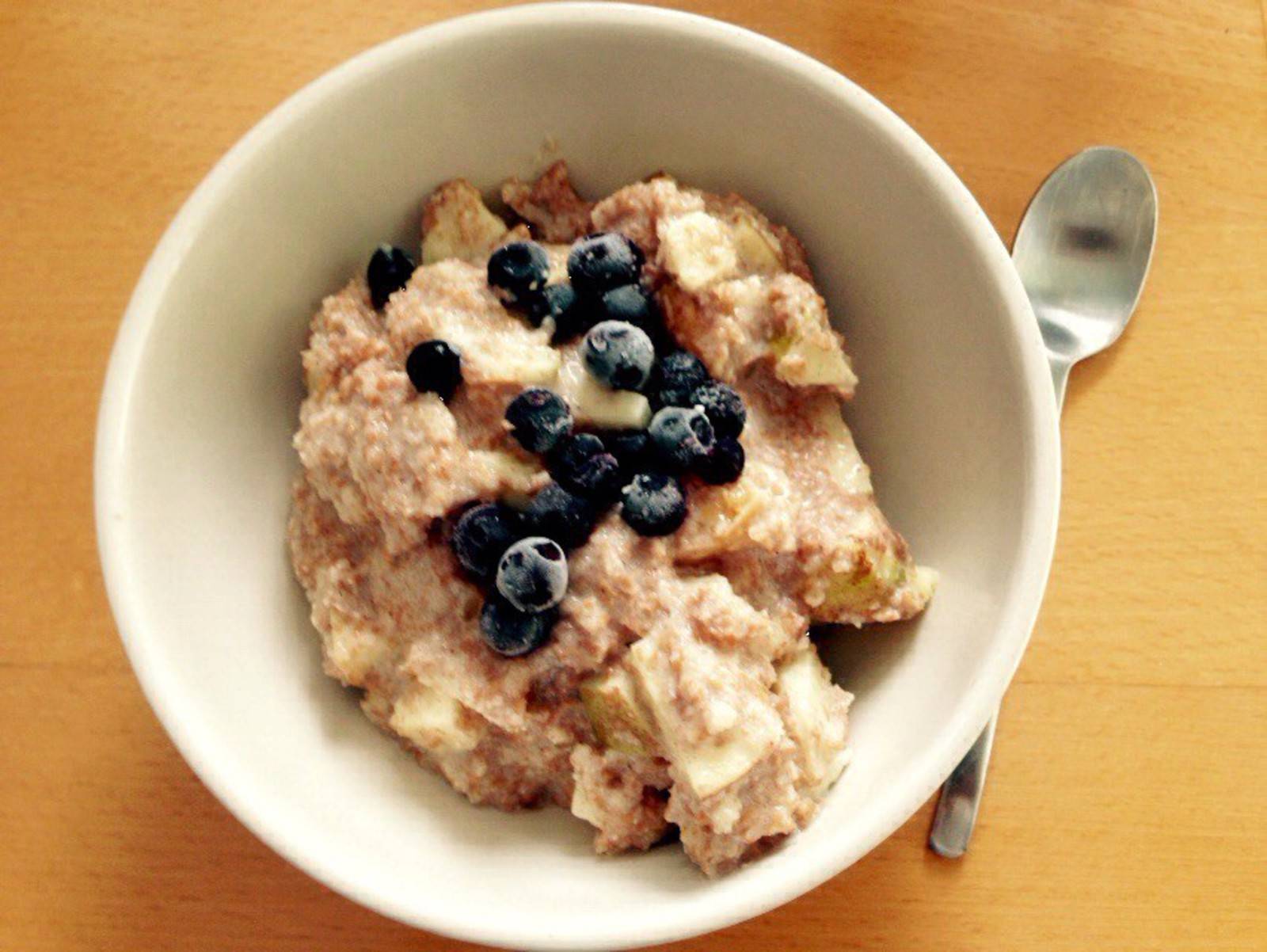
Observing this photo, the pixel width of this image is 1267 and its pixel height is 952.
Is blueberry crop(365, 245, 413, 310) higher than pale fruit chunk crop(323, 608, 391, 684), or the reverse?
blueberry crop(365, 245, 413, 310)

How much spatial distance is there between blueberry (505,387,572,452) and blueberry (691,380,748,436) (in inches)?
5.3

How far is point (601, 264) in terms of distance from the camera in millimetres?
1116

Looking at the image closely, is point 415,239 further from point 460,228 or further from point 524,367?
point 524,367

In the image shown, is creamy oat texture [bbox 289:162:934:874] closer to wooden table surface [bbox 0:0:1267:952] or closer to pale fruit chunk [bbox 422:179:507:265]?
pale fruit chunk [bbox 422:179:507:265]

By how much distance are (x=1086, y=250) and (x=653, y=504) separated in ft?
2.54

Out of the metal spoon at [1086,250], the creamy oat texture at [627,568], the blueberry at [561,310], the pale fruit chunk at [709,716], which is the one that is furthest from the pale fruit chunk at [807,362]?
the metal spoon at [1086,250]

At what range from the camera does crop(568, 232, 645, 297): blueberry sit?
1.12 metres

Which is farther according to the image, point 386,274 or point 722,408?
point 386,274

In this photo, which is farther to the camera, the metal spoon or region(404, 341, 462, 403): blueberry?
the metal spoon

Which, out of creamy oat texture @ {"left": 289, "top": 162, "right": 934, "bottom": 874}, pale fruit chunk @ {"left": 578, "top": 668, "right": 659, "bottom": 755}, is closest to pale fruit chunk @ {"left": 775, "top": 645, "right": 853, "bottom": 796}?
creamy oat texture @ {"left": 289, "top": 162, "right": 934, "bottom": 874}

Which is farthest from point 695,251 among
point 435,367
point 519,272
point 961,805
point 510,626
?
point 961,805

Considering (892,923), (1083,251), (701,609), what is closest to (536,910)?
(701,609)

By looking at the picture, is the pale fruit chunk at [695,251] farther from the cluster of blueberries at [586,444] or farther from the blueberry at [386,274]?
the blueberry at [386,274]

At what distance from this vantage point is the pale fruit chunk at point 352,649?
1110 millimetres
